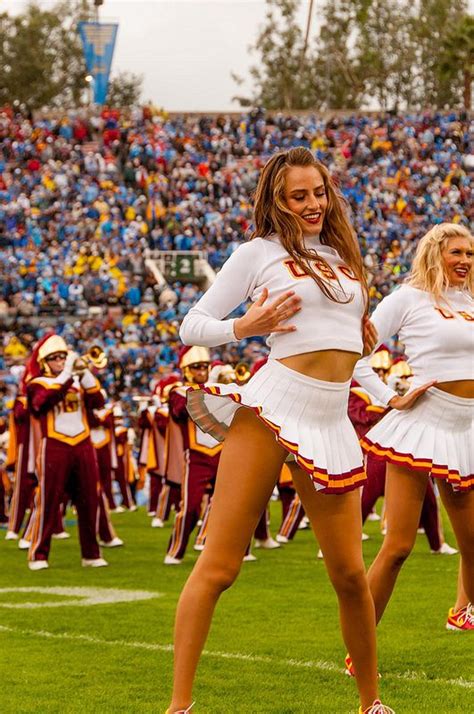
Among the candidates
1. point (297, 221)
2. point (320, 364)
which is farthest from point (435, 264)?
point (320, 364)

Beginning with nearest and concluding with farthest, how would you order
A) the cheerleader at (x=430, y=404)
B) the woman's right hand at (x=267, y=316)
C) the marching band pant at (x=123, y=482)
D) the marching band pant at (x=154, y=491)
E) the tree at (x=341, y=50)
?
the woman's right hand at (x=267, y=316) → the cheerleader at (x=430, y=404) → the marching band pant at (x=154, y=491) → the marching band pant at (x=123, y=482) → the tree at (x=341, y=50)

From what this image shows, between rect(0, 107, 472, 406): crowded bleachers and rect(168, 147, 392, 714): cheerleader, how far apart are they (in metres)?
19.5

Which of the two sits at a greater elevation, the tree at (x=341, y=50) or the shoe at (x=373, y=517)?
the tree at (x=341, y=50)

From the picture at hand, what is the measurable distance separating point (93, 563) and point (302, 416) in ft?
21.1

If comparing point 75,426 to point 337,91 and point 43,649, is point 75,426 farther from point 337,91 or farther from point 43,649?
point 337,91

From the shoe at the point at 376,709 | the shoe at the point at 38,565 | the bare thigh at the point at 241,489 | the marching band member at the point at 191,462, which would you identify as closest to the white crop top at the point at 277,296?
the bare thigh at the point at 241,489

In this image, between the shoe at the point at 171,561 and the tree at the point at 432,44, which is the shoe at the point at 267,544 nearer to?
the shoe at the point at 171,561

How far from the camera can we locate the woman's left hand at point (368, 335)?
4410 millimetres

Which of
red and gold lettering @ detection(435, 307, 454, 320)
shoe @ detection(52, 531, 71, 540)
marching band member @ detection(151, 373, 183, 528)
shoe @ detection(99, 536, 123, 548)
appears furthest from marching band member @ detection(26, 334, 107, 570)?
red and gold lettering @ detection(435, 307, 454, 320)

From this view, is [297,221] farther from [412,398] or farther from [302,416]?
[412,398]

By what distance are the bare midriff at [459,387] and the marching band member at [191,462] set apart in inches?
191

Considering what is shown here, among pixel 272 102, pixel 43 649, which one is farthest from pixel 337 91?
pixel 43 649

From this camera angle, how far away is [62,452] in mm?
10266

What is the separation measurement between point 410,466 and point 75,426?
5200 mm
